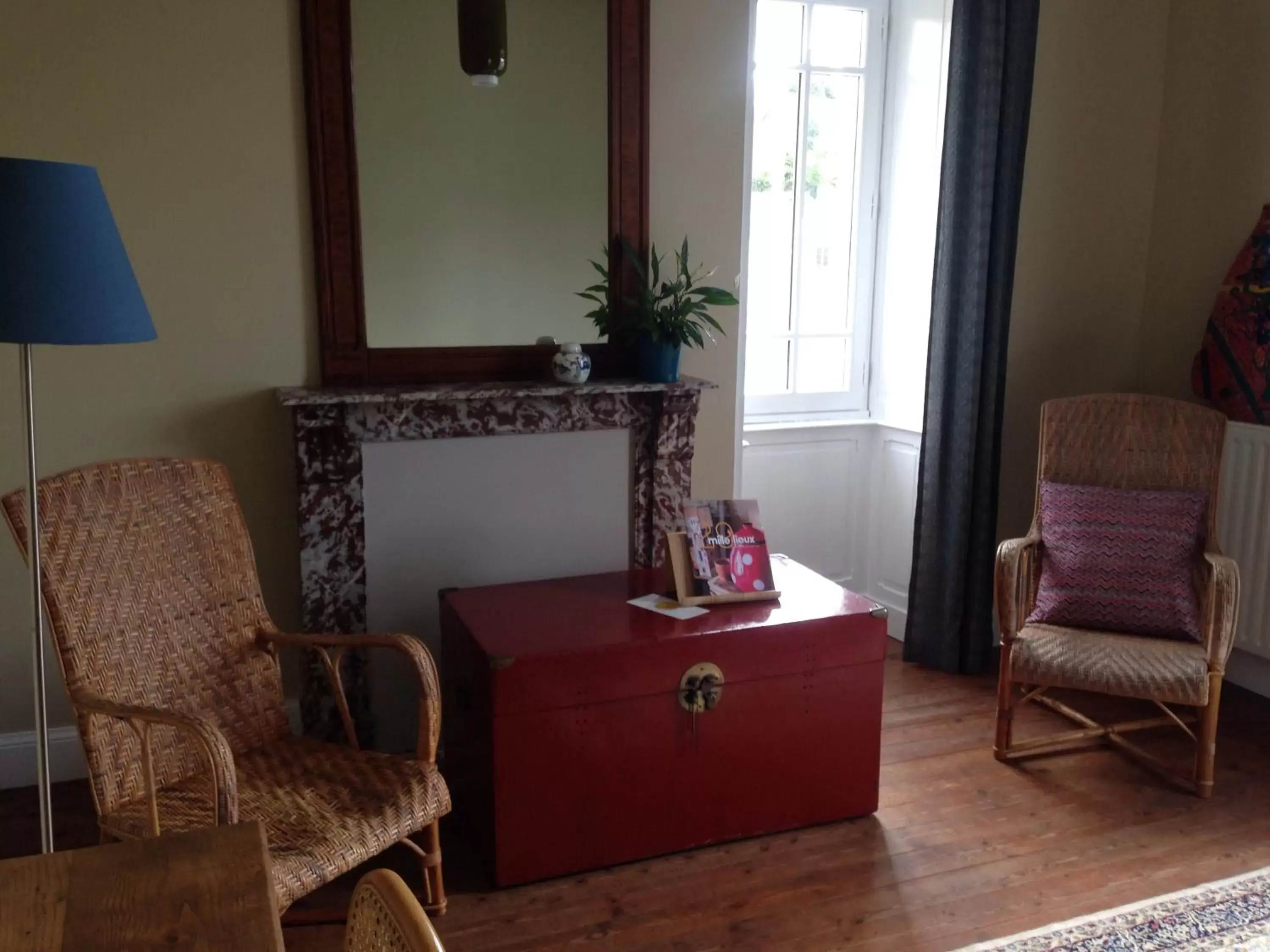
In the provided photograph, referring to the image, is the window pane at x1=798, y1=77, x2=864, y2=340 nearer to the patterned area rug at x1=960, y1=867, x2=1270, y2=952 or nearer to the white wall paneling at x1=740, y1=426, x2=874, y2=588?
the white wall paneling at x1=740, y1=426, x2=874, y2=588

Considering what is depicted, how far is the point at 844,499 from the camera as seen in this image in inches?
157

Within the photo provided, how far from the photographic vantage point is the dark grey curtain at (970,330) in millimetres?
3277

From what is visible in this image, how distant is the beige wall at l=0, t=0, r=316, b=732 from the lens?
2488 millimetres

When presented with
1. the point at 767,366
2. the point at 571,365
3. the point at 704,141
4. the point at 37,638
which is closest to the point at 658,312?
the point at 571,365

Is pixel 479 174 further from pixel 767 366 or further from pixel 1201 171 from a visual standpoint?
pixel 1201 171

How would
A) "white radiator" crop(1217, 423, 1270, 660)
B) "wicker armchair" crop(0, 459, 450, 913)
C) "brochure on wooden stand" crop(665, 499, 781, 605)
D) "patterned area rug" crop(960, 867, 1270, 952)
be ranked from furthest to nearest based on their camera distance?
"white radiator" crop(1217, 423, 1270, 660) < "brochure on wooden stand" crop(665, 499, 781, 605) < "patterned area rug" crop(960, 867, 1270, 952) < "wicker armchair" crop(0, 459, 450, 913)

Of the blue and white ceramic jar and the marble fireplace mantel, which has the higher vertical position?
the blue and white ceramic jar

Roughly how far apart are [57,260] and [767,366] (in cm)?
270

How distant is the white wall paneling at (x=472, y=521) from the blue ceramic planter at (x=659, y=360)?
187mm

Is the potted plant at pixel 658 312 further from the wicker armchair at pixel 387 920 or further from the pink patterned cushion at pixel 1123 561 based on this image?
the wicker armchair at pixel 387 920

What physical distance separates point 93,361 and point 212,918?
6.04ft

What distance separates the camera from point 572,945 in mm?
2166

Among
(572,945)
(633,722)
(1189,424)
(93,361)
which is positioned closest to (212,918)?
(572,945)

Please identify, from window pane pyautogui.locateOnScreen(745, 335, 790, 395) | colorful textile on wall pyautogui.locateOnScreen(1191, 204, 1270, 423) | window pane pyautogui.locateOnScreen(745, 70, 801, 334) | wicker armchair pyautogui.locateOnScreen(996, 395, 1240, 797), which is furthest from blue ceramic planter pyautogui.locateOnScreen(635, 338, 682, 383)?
colorful textile on wall pyautogui.locateOnScreen(1191, 204, 1270, 423)
